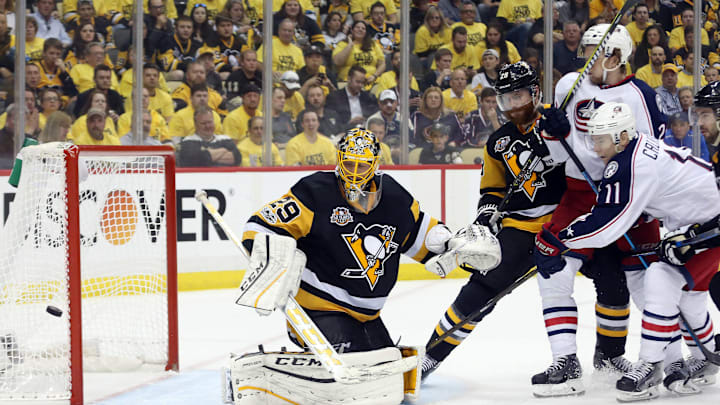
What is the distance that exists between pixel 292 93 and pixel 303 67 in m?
0.20

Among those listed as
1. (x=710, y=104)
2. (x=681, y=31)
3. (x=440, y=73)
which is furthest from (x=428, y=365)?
(x=681, y=31)

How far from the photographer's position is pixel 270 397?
114 inches

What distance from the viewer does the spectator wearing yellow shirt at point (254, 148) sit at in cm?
607

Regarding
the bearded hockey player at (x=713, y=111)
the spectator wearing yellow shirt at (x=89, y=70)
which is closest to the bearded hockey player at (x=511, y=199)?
the bearded hockey player at (x=713, y=111)

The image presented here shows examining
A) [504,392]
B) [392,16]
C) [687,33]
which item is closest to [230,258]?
[392,16]

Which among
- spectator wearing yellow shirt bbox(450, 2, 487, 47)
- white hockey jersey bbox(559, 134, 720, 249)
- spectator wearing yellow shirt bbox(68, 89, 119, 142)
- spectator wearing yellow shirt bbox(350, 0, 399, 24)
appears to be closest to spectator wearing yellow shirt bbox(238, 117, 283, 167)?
spectator wearing yellow shirt bbox(68, 89, 119, 142)

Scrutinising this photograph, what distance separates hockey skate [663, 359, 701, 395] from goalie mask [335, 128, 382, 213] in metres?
1.17

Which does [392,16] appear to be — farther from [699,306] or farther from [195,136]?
[699,306]

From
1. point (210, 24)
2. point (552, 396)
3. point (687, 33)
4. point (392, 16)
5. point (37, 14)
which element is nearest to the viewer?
point (552, 396)

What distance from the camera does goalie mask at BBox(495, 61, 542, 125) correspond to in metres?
3.29

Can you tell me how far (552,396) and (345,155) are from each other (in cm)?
108

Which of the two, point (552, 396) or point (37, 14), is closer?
point (552, 396)

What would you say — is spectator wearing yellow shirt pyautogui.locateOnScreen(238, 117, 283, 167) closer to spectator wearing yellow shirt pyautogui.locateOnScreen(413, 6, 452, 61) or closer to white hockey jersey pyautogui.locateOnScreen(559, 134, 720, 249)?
spectator wearing yellow shirt pyautogui.locateOnScreen(413, 6, 452, 61)

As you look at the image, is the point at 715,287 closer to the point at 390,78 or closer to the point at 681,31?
the point at 390,78
